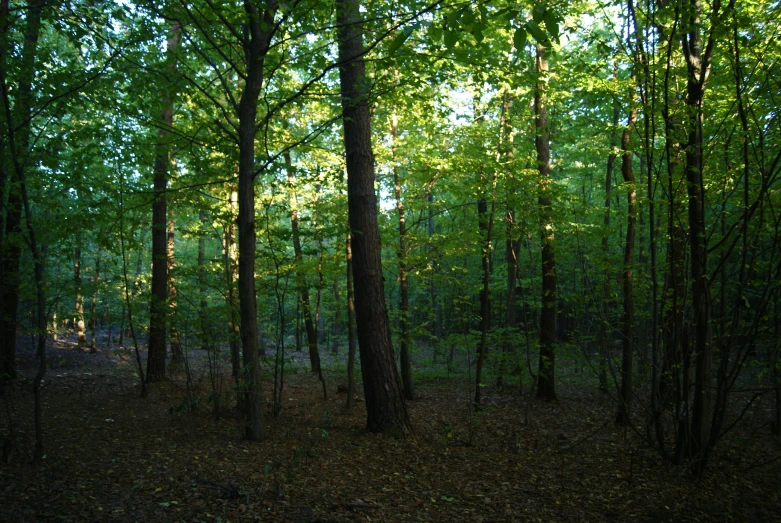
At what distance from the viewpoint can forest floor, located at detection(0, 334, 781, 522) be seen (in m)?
3.92

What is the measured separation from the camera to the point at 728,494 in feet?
15.4

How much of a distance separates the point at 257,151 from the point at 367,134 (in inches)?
69.7

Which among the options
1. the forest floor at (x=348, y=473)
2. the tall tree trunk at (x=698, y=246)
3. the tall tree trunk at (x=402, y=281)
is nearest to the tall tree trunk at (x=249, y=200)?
the forest floor at (x=348, y=473)

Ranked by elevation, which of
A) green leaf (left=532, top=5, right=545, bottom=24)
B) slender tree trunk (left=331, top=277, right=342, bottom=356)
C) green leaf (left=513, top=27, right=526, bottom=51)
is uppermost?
green leaf (left=532, top=5, right=545, bottom=24)

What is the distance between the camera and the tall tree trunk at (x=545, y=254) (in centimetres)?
866

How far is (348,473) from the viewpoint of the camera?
4.93 meters

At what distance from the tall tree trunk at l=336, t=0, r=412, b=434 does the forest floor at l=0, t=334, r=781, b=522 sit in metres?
0.39

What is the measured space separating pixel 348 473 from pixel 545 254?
5.98 m

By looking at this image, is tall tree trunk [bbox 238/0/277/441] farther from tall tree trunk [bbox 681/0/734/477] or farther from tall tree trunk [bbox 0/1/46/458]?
tall tree trunk [bbox 681/0/734/477]

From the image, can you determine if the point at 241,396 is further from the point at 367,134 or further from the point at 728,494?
the point at 728,494

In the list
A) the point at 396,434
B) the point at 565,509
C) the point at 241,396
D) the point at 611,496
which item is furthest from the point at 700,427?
the point at 241,396

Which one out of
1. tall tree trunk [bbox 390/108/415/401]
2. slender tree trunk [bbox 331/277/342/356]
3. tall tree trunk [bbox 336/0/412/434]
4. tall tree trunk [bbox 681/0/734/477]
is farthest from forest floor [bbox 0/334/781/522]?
slender tree trunk [bbox 331/277/342/356]

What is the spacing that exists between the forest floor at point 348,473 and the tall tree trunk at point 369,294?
1.28 ft

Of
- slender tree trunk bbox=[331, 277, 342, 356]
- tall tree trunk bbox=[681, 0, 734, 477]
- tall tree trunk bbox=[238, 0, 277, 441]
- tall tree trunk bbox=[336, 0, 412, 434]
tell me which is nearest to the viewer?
tall tree trunk bbox=[681, 0, 734, 477]
